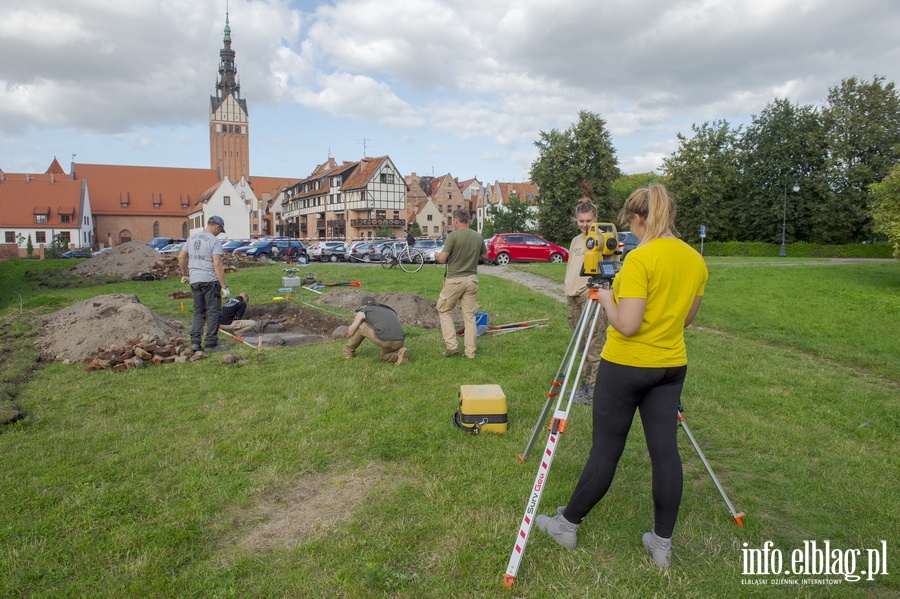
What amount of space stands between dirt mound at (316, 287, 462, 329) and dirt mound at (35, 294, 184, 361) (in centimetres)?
420

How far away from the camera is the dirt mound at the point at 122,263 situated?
75.5 ft

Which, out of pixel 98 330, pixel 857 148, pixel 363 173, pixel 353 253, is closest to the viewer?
pixel 98 330

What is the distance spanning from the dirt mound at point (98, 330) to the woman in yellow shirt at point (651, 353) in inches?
305

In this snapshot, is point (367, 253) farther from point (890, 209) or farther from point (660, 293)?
point (660, 293)

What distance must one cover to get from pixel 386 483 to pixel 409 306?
8.18 m

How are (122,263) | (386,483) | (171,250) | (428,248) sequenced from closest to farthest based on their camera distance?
(386,483), (122,263), (428,248), (171,250)

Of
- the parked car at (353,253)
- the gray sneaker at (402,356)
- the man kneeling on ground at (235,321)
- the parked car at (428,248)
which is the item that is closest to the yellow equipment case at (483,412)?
the gray sneaker at (402,356)

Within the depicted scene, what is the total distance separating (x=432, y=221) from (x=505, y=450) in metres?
80.1

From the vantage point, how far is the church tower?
101 meters

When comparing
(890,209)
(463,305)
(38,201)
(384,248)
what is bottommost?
(463,305)

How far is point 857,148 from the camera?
4494 centimetres

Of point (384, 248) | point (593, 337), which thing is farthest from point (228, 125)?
point (593, 337)

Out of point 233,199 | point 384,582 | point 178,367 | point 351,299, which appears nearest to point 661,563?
point 384,582

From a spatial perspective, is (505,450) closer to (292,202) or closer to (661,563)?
(661,563)
